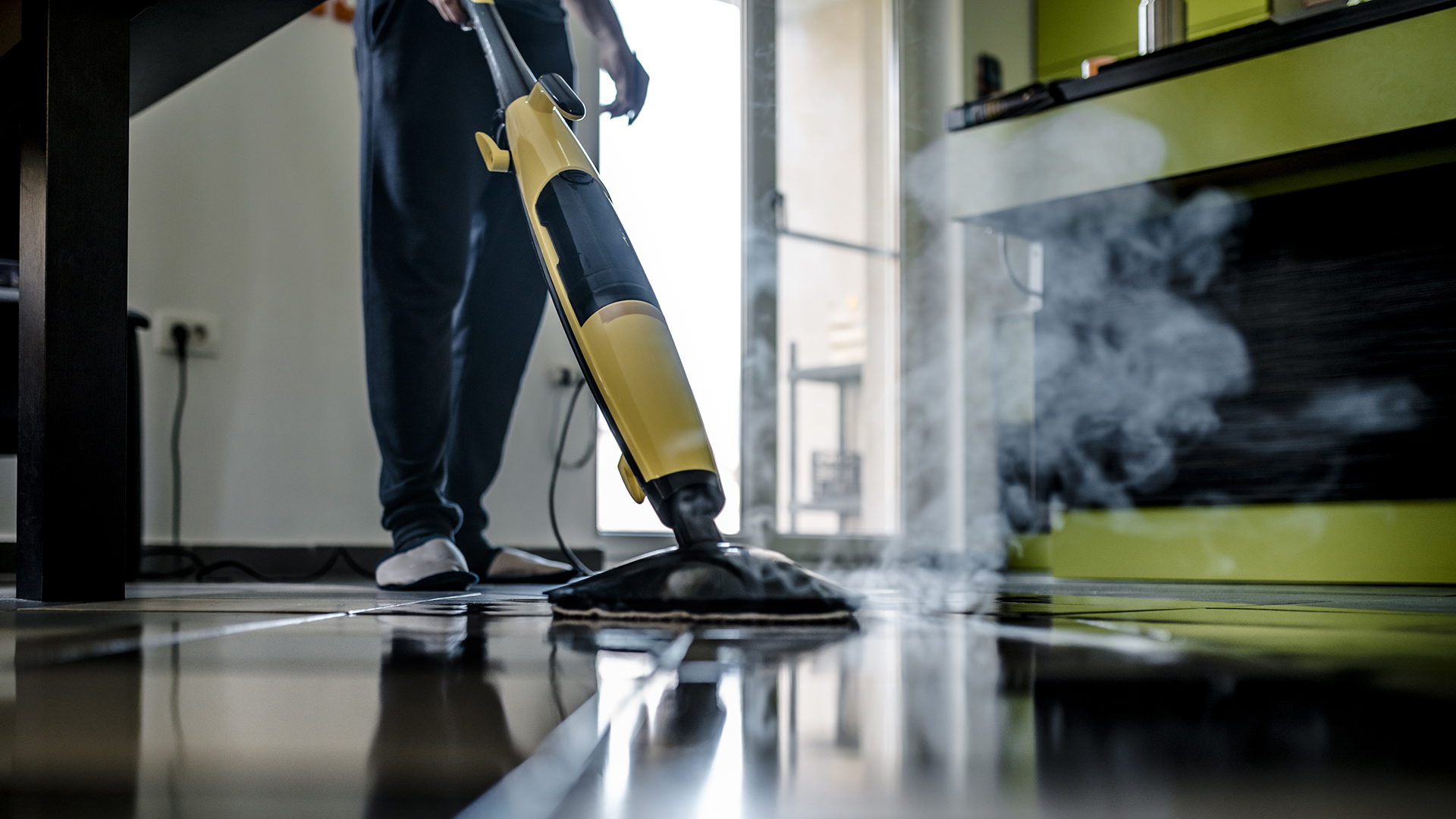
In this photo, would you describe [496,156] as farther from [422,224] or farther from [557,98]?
[422,224]

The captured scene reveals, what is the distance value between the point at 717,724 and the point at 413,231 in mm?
1274

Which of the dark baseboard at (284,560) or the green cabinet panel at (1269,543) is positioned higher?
the green cabinet panel at (1269,543)

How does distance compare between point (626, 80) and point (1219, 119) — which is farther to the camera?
point (1219, 119)

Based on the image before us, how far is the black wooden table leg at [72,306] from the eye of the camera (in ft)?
3.08

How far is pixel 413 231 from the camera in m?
1.43

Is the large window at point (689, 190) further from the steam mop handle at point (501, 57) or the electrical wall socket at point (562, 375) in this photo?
the steam mop handle at point (501, 57)

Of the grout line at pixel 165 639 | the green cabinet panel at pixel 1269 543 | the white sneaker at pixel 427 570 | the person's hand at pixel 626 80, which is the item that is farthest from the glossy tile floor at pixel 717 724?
the green cabinet panel at pixel 1269 543

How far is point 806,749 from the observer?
0.77 ft

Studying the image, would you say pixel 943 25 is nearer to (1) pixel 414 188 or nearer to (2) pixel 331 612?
(1) pixel 414 188

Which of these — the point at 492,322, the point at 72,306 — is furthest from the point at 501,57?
the point at 492,322

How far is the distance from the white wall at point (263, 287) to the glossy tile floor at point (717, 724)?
175 centimetres

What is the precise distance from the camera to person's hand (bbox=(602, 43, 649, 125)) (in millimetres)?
1383

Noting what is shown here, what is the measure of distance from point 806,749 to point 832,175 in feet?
13.1

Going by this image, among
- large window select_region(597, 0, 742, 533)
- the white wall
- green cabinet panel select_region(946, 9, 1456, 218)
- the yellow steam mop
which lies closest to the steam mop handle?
the yellow steam mop
